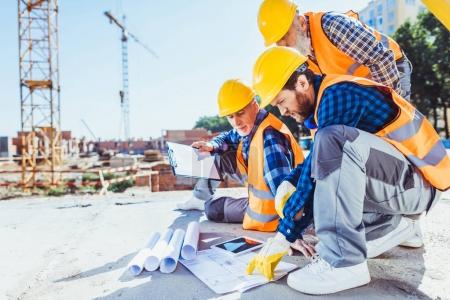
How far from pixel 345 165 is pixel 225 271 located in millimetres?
814

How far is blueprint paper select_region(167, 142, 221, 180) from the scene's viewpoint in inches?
122

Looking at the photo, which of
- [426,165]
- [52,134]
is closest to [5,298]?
[426,165]

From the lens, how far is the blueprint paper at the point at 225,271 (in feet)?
5.19

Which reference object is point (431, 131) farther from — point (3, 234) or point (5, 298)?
point (3, 234)

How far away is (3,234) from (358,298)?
272 centimetres

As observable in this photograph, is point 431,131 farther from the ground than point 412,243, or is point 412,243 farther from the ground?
point 431,131

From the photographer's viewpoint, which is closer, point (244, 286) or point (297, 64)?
point (244, 286)

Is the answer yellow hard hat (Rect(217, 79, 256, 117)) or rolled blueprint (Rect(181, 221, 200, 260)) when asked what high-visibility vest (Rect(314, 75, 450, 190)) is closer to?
rolled blueprint (Rect(181, 221, 200, 260))

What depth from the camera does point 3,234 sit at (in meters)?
2.77

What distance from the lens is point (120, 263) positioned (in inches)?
78.6

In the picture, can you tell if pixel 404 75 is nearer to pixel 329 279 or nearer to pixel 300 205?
pixel 300 205

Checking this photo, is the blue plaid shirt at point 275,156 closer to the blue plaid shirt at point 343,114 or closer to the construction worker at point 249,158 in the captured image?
the construction worker at point 249,158

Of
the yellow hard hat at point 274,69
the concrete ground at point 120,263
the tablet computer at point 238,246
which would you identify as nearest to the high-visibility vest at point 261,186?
the concrete ground at point 120,263

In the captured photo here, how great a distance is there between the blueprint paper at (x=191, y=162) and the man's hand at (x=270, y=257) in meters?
1.52
